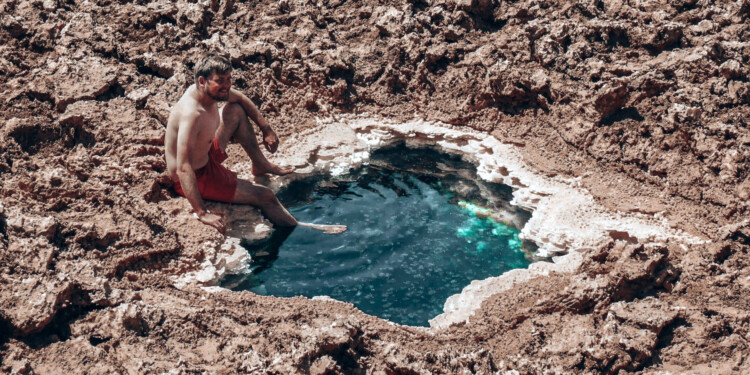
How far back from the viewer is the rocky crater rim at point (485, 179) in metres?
4.33

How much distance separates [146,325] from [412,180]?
269cm

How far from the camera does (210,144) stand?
15.1 feet

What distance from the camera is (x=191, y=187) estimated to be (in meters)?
4.45

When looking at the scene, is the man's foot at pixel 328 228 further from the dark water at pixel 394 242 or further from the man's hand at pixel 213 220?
the man's hand at pixel 213 220

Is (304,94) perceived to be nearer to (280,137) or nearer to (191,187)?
(280,137)

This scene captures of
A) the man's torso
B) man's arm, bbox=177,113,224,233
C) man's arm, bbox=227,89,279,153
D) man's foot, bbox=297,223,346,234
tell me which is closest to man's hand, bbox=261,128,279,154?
man's arm, bbox=227,89,279,153

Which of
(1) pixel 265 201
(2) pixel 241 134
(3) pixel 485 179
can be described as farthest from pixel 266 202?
(3) pixel 485 179

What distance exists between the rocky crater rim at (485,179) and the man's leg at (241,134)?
126mm

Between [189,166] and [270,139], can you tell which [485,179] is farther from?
[189,166]

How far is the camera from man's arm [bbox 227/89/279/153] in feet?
16.4

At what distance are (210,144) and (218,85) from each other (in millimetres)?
431

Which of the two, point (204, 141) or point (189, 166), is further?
point (204, 141)

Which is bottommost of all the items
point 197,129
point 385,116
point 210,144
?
point 385,116

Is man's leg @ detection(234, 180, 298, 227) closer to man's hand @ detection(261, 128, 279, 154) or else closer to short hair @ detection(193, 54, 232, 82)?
man's hand @ detection(261, 128, 279, 154)
